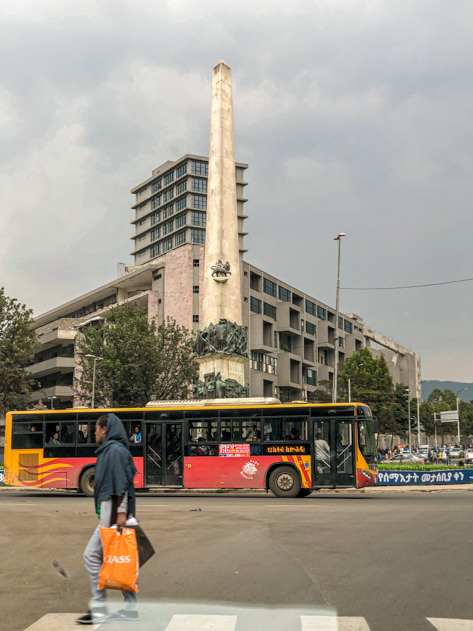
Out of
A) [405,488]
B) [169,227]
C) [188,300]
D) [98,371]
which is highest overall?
[169,227]

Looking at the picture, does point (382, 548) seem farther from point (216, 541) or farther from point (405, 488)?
point (405, 488)

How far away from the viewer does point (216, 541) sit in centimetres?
1076

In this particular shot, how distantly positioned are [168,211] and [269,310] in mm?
42588

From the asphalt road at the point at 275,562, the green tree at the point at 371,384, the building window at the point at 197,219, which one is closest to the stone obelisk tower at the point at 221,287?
Answer: the asphalt road at the point at 275,562

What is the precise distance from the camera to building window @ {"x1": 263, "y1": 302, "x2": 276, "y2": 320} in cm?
7138

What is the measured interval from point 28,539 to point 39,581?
11.6ft

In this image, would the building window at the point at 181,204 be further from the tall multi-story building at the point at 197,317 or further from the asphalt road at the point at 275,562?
the asphalt road at the point at 275,562

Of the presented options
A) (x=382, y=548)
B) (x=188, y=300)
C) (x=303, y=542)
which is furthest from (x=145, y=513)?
(x=188, y=300)

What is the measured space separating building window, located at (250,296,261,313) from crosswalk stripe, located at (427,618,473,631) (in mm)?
62588

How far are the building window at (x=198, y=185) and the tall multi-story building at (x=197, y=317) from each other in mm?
222

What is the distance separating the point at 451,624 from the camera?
5781mm

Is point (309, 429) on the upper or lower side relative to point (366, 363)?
lower

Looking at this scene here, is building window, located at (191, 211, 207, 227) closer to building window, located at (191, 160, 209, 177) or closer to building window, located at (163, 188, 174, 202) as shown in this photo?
building window, located at (163, 188, 174, 202)

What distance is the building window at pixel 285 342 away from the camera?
7569cm
